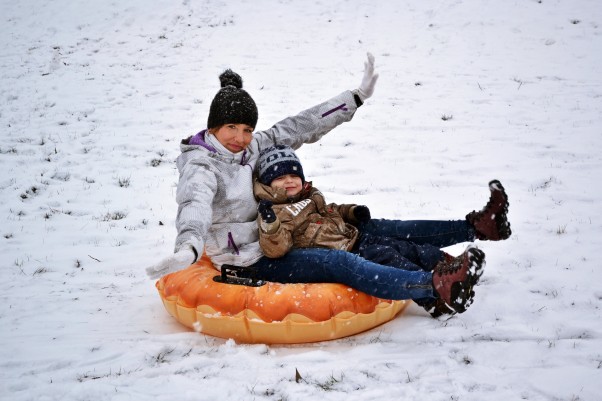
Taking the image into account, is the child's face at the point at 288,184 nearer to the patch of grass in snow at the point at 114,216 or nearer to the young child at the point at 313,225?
the young child at the point at 313,225

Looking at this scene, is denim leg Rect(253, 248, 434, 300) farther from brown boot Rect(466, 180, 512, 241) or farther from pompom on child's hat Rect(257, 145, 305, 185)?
brown boot Rect(466, 180, 512, 241)

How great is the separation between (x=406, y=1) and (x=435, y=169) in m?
8.56

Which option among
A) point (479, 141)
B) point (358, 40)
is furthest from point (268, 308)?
point (358, 40)

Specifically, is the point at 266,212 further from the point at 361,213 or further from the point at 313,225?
the point at 361,213

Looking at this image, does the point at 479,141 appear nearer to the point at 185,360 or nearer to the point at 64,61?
the point at 185,360

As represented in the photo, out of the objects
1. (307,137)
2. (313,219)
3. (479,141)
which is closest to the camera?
(313,219)

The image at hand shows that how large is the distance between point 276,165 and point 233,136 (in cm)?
41

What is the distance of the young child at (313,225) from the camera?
3455mm

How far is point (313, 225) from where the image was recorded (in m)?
3.64

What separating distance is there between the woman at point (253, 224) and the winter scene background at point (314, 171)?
43 cm

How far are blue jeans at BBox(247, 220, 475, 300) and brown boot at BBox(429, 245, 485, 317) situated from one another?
0.37 ft

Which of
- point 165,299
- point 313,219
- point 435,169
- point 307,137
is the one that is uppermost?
point 307,137

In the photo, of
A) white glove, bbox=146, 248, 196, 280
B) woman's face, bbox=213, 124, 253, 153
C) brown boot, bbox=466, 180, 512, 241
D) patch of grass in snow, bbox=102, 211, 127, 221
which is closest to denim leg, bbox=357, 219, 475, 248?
brown boot, bbox=466, 180, 512, 241

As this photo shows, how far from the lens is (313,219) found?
12.1 ft
